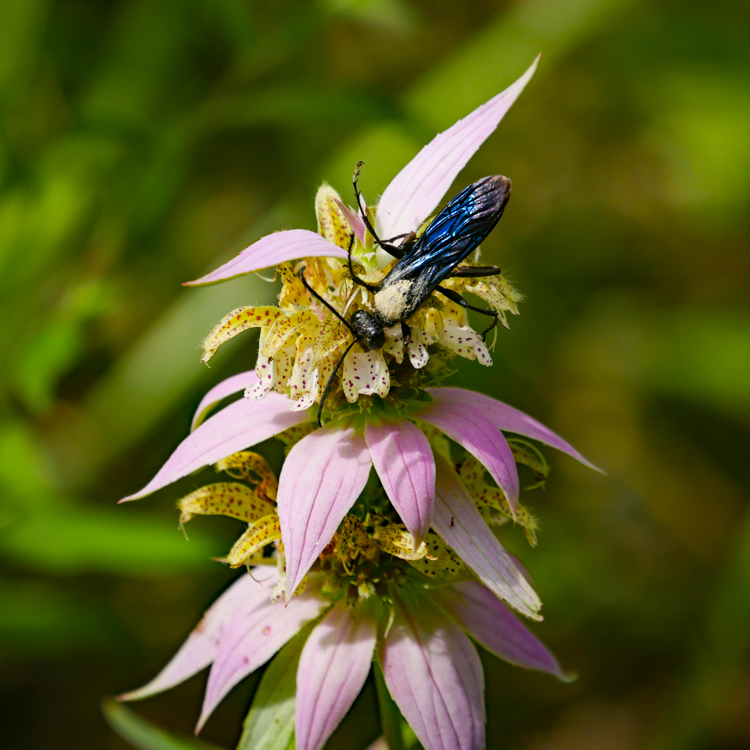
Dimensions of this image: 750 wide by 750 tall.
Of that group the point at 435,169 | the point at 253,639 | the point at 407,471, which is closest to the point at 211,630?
the point at 253,639

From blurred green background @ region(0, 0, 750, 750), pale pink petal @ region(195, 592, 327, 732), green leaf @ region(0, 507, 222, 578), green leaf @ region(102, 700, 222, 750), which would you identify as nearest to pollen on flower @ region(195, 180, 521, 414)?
pale pink petal @ region(195, 592, 327, 732)

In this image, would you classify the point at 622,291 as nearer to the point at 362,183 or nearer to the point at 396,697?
the point at 362,183

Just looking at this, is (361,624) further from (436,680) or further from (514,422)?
(514,422)

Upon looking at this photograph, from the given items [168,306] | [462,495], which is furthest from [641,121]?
[462,495]

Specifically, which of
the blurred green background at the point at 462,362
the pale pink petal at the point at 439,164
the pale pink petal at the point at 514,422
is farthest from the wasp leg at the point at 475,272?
the blurred green background at the point at 462,362

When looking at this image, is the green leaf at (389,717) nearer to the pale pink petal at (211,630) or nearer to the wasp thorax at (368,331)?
the pale pink petal at (211,630)

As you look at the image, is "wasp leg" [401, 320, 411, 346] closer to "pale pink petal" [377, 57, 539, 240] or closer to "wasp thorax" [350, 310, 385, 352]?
"wasp thorax" [350, 310, 385, 352]
